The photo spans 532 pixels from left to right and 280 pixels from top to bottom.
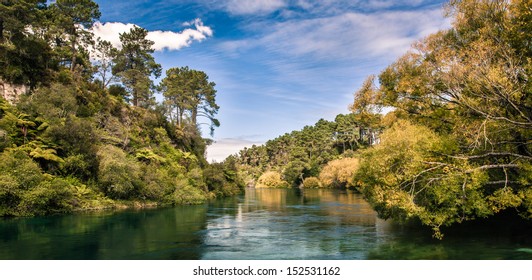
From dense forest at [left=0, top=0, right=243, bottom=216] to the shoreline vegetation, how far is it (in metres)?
0.17

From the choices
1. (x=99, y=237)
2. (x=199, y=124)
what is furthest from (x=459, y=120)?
(x=199, y=124)

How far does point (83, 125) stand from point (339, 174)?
63.6 metres

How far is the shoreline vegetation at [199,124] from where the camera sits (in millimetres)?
18469

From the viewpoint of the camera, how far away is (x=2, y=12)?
4359 cm

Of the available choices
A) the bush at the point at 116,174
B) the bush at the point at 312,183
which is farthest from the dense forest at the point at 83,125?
the bush at the point at 312,183

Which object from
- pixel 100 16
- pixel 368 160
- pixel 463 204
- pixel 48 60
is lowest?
pixel 463 204

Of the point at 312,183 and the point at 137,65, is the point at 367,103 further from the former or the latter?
the point at 312,183

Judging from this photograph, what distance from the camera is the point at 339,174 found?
9138 cm

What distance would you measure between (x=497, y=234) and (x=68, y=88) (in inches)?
1821

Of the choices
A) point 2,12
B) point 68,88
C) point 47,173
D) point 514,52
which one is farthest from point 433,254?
point 2,12

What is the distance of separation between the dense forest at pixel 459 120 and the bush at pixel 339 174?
63.2 meters

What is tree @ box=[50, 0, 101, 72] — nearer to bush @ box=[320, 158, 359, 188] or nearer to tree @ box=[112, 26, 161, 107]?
tree @ box=[112, 26, 161, 107]

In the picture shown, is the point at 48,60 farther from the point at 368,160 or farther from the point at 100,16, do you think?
the point at 368,160

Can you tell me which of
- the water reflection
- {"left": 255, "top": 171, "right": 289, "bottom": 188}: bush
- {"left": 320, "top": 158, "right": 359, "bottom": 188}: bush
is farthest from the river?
{"left": 255, "top": 171, "right": 289, "bottom": 188}: bush
